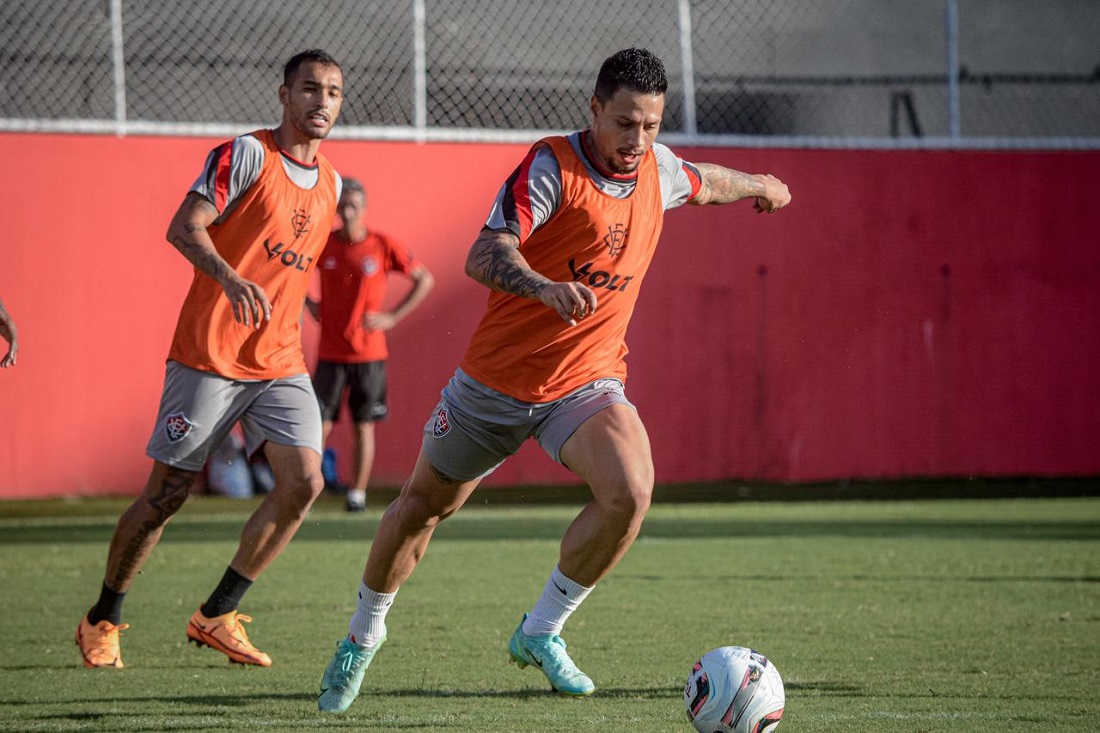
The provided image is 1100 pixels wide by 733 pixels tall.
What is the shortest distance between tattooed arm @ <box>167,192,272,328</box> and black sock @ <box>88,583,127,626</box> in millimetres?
1334

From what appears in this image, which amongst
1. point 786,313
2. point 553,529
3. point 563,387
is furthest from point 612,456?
point 786,313

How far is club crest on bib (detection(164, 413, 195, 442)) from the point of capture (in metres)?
6.01

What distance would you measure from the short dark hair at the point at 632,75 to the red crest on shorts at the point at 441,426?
3.94ft

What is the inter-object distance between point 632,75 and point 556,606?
6.02 ft

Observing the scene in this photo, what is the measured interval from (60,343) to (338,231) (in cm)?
310

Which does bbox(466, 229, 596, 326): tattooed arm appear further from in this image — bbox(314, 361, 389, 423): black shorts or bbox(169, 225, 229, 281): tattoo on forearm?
bbox(314, 361, 389, 423): black shorts

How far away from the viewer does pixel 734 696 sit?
14.9ft

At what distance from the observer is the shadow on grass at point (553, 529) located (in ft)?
35.5

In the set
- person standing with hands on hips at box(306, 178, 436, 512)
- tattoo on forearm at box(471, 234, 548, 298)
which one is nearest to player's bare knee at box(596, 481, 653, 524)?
tattoo on forearm at box(471, 234, 548, 298)

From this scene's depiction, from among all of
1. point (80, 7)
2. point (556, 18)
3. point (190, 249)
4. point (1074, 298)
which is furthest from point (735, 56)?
point (190, 249)

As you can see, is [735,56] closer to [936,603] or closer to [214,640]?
[936,603]

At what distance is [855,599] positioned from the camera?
7773 millimetres

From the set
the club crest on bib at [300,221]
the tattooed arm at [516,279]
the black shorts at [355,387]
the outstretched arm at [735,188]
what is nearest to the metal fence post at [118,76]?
the black shorts at [355,387]

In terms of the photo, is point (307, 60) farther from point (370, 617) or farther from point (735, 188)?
point (370, 617)
